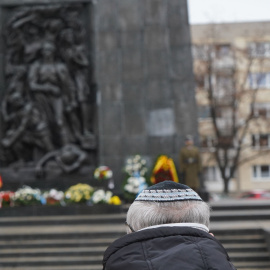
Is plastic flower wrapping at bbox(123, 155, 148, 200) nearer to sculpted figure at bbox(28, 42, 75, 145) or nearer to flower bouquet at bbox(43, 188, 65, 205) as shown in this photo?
flower bouquet at bbox(43, 188, 65, 205)

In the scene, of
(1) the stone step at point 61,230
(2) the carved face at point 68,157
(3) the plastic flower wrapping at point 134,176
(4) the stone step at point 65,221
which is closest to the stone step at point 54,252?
(1) the stone step at point 61,230

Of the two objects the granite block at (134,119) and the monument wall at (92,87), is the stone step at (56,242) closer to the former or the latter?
the monument wall at (92,87)

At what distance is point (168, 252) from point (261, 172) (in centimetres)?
3982

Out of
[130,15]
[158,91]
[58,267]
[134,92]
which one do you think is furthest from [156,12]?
[58,267]

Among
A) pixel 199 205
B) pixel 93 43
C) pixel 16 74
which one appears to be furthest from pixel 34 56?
pixel 199 205

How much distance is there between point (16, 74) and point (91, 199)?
5282 mm

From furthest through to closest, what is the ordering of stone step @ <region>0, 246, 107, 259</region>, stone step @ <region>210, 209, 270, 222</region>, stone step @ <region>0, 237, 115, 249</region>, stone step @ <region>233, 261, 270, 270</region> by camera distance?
stone step @ <region>210, 209, 270, 222</region>, stone step @ <region>0, 237, 115, 249</region>, stone step @ <region>0, 246, 107, 259</region>, stone step @ <region>233, 261, 270, 270</region>

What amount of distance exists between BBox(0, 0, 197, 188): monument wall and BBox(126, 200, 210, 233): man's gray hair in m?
11.7

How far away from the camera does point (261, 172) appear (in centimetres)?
3972

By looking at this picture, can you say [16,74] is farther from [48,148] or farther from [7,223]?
[7,223]

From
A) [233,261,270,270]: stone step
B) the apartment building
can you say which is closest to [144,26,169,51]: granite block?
[233,261,270,270]: stone step

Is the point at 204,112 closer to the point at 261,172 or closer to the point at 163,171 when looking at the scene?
the point at 261,172

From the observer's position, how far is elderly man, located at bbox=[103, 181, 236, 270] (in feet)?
5.08

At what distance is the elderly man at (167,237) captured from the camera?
155 centimetres
